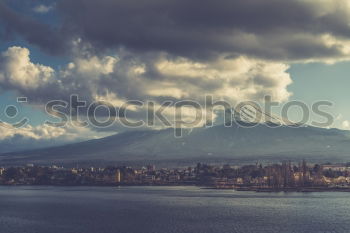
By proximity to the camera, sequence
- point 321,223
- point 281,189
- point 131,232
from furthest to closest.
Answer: point 281,189 < point 321,223 < point 131,232

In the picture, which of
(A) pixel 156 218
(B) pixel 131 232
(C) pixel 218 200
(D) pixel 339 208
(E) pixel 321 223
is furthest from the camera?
(C) pixel 218 200

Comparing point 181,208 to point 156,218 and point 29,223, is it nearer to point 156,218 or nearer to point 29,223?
point 156,218

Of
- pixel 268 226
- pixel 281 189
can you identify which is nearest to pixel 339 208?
pixel 268 226

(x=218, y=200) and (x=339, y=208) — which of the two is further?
(x=218, y=200)

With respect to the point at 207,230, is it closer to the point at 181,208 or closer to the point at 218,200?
the point at 181,208

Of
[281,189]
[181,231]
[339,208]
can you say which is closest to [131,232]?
[181,231]

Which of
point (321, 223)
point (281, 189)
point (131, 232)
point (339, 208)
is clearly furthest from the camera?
point (281, 189)
